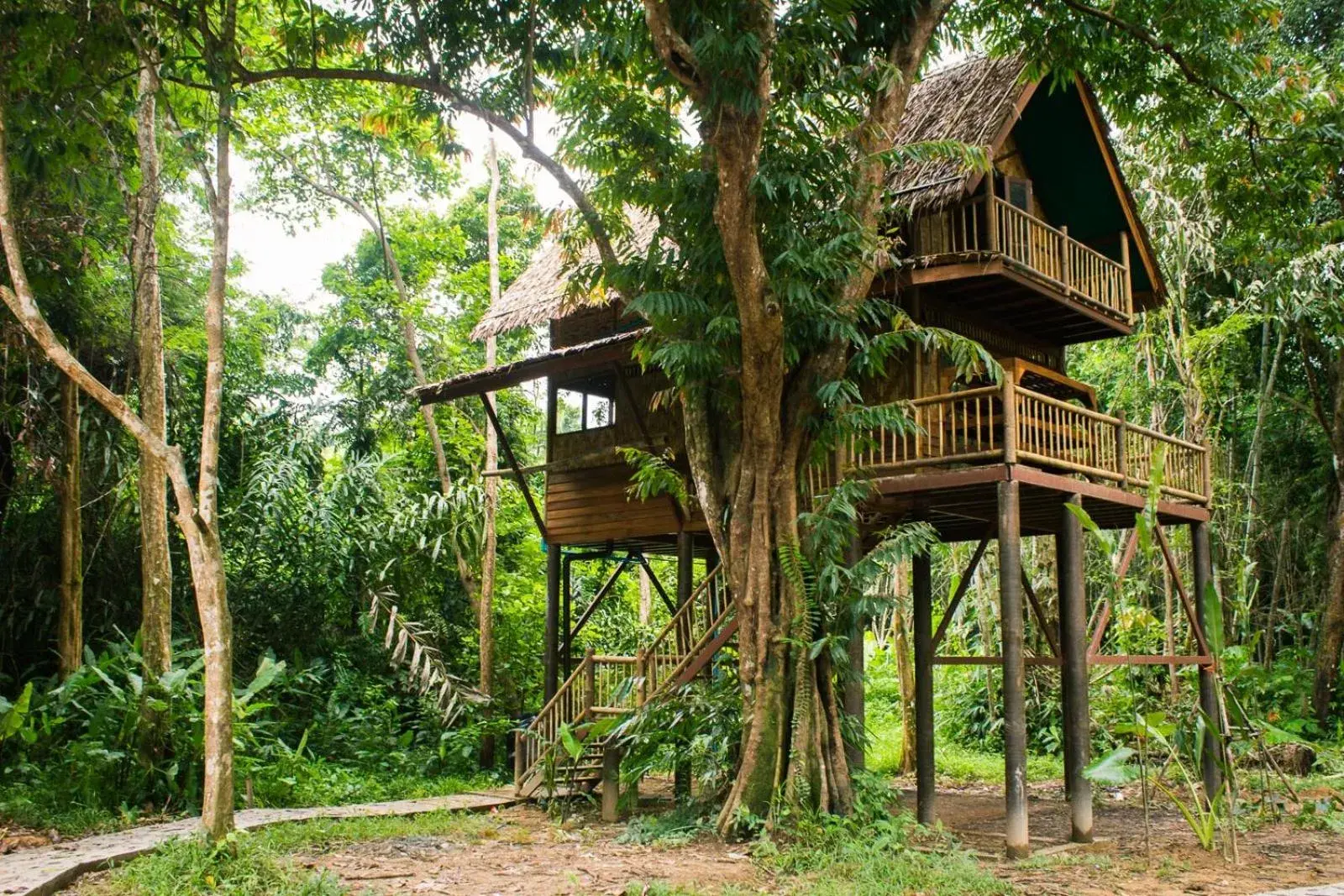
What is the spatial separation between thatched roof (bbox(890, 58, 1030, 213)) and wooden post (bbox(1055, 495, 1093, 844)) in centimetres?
316

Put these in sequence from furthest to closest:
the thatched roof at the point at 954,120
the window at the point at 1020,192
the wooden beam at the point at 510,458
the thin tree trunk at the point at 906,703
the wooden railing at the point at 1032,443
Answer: the thin tree trunk at the point at 906,703 → the wooden beam at the point at 510,458 → the window at the point at 1020,192 → the thatched roof at the point at 954,120 → the wooden railing at the point at 1032,443

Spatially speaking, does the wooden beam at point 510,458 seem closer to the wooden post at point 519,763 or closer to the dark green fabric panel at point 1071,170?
the wooden post at point 519,763

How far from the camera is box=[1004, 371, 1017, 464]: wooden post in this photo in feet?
32.8

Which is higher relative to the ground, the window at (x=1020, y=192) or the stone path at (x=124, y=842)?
the window at (x=1020, y=192)

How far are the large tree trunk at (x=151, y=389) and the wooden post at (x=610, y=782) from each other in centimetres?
440

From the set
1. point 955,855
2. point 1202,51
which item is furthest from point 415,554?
point 1202,51

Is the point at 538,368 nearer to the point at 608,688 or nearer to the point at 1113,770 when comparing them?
the point at 608,688

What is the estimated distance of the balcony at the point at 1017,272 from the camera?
1118cm

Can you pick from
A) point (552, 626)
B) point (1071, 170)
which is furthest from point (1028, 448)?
point (552, 626)

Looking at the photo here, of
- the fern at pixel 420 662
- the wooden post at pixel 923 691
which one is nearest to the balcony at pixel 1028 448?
the wooden post at pixel 923 691

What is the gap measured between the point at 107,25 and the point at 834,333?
619 cm

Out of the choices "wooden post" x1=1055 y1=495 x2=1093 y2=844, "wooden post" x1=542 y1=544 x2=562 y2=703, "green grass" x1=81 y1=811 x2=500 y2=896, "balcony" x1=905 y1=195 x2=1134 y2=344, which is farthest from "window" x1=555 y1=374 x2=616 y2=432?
"green grass" x1=81 y1=811 x2=500 y2=896

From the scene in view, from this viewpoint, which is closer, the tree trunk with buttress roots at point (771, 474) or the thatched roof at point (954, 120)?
the tree trunk with buttress roots at point (771, 474)

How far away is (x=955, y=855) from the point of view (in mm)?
9109
